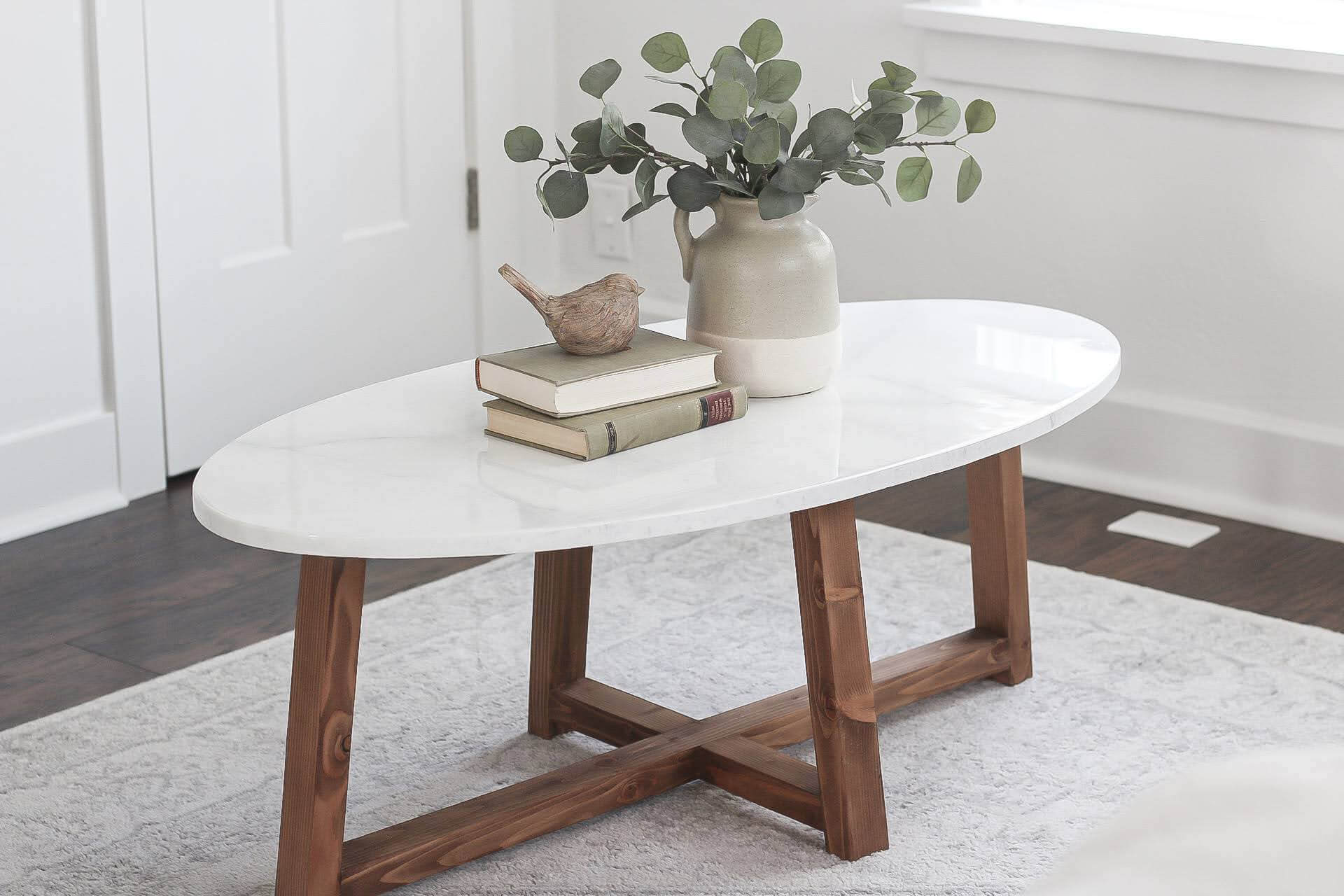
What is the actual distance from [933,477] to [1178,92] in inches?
30.7

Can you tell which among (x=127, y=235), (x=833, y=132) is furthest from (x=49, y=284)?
(x=833, y=132)

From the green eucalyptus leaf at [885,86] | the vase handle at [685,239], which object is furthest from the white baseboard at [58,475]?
the green eucalyptus leaf at [885,86]

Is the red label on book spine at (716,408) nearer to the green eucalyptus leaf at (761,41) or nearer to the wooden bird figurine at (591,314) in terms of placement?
the wooden bird figurine at (591,314)

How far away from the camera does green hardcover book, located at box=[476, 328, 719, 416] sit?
160 cm

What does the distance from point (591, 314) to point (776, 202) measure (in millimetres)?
224

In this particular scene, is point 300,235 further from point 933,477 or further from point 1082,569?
point 1082,569

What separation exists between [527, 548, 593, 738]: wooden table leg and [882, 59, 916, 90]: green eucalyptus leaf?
632mm

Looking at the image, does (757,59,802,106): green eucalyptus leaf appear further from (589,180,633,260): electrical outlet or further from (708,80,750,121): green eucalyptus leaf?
(589,180,633,260): electrical outlet

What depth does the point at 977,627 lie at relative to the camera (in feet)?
7.18

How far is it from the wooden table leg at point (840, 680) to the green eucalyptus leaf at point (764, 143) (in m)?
0.35

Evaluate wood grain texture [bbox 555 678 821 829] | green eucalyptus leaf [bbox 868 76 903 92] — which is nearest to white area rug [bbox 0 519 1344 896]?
wood grain texture [bbox 555 678 821 829]

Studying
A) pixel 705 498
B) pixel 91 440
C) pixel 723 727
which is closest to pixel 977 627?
pixel 723 727

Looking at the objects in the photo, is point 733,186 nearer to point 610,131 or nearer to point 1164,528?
point 610,131

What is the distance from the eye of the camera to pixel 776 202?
170 centimetres
